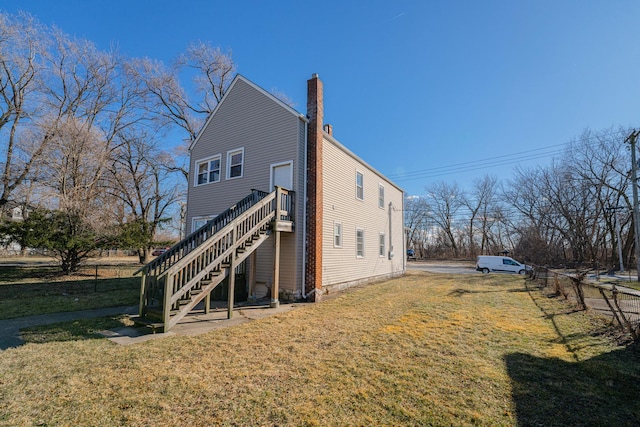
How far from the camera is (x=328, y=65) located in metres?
12.7

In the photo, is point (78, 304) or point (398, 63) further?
point (398, 63)

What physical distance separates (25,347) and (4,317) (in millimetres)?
3613

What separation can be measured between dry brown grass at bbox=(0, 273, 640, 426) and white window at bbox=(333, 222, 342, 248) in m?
5.26

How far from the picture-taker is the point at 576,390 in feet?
12.5

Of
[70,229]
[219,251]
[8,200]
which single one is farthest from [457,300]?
[8,200]

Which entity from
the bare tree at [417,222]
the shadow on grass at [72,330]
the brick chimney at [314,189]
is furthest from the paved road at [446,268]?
the shadow on grass at [72,330]

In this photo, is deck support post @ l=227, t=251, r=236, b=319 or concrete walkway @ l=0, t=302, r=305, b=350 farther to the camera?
deck support post @ l=227, t=251, r=236, b=319

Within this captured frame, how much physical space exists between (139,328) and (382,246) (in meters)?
13.4

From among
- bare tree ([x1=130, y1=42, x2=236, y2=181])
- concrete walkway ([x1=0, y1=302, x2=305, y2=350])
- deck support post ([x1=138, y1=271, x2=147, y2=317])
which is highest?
bare tree ([x1=130, y1=42, x2=236, y2=181])

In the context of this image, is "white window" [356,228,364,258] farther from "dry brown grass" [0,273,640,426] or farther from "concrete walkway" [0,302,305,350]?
"dry brown grass" [0,273,640,426]

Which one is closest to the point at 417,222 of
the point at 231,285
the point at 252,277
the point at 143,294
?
the point at 252,277

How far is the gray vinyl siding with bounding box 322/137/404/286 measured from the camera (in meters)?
11.8

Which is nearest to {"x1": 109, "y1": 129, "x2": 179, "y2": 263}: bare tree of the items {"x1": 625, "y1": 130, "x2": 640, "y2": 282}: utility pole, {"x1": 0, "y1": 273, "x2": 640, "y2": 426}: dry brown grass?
{"x1": 0, "y1": 273, "x2": 640, "y2": 426}: dry brown grass

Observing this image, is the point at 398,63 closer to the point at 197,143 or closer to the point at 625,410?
the point at 197,143
